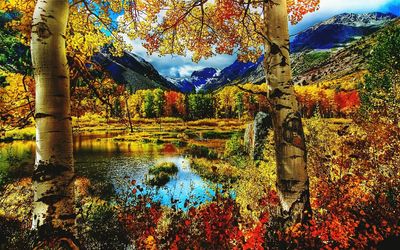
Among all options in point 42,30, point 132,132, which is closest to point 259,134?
point 132,132

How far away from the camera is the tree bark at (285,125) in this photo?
3.35m

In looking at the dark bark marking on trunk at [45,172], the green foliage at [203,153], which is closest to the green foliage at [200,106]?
the green foliage at [203,153]

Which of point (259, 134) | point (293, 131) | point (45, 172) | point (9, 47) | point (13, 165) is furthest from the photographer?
point (259, 134)

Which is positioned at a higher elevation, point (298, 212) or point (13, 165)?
point (298, 212)

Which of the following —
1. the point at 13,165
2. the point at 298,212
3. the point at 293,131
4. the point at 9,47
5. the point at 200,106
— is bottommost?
the point at 13,165

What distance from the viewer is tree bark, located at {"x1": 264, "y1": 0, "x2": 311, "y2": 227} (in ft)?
11.0

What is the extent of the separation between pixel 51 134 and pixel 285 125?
8.08ft

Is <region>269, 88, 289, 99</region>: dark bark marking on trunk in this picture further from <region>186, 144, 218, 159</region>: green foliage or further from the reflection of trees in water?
<region>186, 144, 218, 159</region>: green foliage

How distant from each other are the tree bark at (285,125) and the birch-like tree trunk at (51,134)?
2.28m

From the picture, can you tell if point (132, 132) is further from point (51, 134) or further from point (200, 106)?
point (200, 106)

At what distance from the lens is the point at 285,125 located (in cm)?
337

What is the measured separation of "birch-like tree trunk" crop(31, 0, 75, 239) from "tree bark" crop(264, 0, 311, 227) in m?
2.28

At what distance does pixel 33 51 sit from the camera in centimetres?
240

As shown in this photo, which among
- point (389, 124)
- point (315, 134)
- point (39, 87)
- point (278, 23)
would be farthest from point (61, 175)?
point (315, 134)
